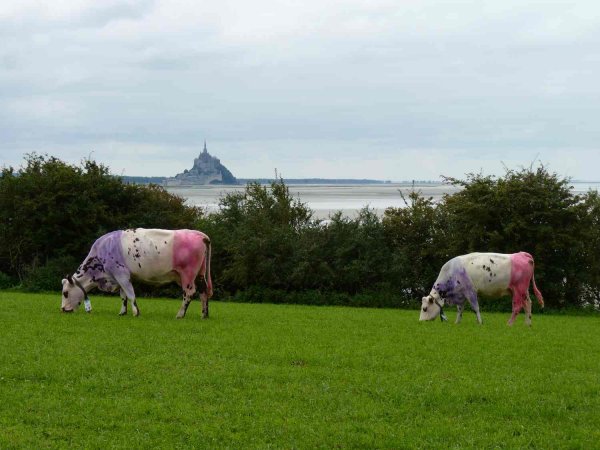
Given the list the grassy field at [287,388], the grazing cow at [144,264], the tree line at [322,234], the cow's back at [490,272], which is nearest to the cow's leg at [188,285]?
the grazing cow at [144,264]

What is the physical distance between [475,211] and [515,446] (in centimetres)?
2678

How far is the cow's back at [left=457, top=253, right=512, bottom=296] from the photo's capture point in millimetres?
23000

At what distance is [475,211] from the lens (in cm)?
3581

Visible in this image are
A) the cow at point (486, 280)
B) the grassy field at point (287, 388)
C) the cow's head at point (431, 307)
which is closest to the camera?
Result: the grassy field at point (287, 388)

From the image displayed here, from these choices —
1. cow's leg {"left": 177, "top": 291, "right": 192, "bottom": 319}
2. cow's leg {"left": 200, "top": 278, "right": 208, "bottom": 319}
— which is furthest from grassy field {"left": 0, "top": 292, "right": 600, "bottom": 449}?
cow's leg {"left": 200, "top": 278, "right": 208, "bottom": 319}

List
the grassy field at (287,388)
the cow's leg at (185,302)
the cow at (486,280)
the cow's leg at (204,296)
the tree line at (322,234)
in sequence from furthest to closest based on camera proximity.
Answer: the tree line at (322,234)
the cow at (486,280)
the cow's leg at (204,296)
the cow's leg at (185,302)
the grassy field at (287,388)

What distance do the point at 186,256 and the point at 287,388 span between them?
1004 centimetres

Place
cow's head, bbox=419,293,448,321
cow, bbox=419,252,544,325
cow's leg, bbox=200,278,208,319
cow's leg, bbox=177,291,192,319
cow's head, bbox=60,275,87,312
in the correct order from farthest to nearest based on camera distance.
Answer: cow's head, bbox=419,293,448,321 → cow, bbox=419,252,544,325 → cow's head, bbox=60,275,87,312 → cow's leg, bbox=200,278,208,319 → cow's leg, bbox=177,291,192,319

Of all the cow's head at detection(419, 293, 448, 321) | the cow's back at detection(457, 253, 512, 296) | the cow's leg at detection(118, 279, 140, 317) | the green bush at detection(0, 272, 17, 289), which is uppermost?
the cow's back at detection(457, 253, 512, 296)

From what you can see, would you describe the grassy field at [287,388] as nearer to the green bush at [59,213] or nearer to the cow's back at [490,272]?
the cow's back at [490,272]

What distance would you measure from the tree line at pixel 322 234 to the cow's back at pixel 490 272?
11370 millimetres

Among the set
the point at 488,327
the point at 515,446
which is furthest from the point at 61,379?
the point at 488,327

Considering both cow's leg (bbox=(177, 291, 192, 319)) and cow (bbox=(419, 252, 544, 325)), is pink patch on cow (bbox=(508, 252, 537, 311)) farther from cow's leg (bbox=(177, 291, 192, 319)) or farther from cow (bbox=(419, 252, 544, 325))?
cow's leg (bbox=(177, 291, 192, 319))

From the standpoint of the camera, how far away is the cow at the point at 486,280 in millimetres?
22953
